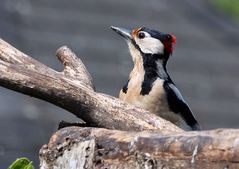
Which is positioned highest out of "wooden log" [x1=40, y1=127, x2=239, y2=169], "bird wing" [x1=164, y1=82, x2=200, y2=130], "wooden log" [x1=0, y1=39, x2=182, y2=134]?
"bird wing" [x1=164, y1=82, x2=200, y2=130]

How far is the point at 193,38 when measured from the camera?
11906 millimetres

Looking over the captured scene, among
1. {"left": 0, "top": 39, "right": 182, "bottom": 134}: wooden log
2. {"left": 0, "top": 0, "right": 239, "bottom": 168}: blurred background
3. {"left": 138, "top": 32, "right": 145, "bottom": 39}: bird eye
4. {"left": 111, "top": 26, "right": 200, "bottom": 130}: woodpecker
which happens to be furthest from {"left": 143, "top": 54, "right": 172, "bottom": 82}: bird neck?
{"left": 0, "top": 0, "right": 239, "bottom": 168}: blurred background

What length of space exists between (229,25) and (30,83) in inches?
326

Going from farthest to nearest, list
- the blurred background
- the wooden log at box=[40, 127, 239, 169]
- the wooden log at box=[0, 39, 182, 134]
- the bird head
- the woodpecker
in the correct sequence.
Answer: the blurred background
the bird head
the woodpecker
the wooden log at box=[0, 39, 182, 134]
the wooden log at box=[40, 127, 239, 169]

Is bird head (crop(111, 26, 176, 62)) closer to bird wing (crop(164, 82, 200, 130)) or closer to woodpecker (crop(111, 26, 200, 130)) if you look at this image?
woodpecker (crop(111, 26, 200, 130))

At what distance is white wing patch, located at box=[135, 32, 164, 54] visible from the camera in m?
6.91

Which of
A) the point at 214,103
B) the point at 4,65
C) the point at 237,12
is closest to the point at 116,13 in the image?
the point at 214,103

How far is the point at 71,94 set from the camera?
487 cm

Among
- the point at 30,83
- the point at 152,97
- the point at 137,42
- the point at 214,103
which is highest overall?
the point at 214,103

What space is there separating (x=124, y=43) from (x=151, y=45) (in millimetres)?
4057

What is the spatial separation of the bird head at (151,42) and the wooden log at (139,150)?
2321 mm

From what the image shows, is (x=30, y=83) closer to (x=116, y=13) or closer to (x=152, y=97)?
→ (x=152, y=97)

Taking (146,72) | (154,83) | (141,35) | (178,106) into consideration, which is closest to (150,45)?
(141,35)

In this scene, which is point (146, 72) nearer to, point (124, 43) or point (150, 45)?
point (150, 45)
